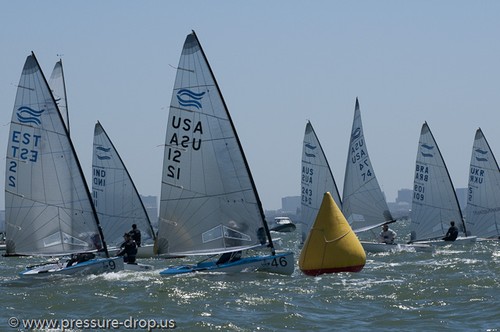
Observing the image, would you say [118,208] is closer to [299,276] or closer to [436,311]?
[299,276]

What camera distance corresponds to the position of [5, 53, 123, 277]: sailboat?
31.1m

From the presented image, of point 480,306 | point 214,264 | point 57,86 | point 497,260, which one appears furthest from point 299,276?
point 57,86

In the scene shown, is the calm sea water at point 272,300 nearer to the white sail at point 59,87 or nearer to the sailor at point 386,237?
the sailor at point 386,237

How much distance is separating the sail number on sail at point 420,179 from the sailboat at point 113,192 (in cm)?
1179

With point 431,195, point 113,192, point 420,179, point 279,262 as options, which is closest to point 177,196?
point 279,262

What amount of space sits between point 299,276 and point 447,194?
2042cm

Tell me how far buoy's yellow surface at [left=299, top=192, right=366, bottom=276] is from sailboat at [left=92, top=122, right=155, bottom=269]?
1764cm

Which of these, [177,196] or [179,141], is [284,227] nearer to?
[177,196]

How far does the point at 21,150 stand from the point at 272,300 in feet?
34.1

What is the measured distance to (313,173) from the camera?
4794 centimetres

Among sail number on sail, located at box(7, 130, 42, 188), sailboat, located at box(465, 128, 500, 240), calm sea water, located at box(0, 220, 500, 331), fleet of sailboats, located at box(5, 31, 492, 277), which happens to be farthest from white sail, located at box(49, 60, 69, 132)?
sailboat, located at box(465, 128, 500, 240)

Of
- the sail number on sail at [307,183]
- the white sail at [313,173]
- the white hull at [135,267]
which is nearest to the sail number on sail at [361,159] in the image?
the white sail at [313,173]

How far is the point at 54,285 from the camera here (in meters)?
28.8

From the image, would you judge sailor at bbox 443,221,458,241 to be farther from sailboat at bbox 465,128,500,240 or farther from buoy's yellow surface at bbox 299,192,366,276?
buoy's yellow surface at bbox 299,192,366,276
